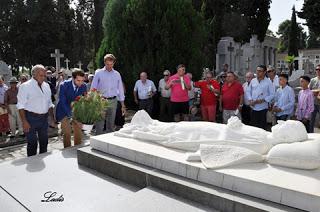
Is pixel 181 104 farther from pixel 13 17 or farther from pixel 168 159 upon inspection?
pixel 13 17

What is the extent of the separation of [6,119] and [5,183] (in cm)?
494

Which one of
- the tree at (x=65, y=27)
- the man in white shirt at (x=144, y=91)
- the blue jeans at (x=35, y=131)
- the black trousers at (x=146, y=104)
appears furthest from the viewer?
the tree at (x=65, y=27)

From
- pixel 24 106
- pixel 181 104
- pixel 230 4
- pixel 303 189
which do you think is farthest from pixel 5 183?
pixel 230 4

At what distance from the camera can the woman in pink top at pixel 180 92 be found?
24.6ft

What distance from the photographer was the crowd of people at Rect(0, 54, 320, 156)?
4723 millimetres

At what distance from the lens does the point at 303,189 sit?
234cm

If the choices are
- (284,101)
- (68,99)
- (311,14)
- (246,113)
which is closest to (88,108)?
(68,99)

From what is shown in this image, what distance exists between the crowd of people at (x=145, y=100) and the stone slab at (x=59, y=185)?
763 millimetres

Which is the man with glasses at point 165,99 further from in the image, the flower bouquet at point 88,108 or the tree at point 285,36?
the tree at point 285,36

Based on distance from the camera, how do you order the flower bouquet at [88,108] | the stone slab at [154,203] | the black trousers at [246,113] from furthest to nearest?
the black trousers at [246,113] < the flower bouquet at [88,108] < the stone slab at [154,203]

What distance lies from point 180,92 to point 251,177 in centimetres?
509

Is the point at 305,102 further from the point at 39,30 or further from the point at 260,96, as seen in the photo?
the point at 39,30

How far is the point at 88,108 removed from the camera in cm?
458

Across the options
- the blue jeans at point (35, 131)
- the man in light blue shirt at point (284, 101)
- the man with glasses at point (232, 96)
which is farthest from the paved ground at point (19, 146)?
the man in light blue shirt at point (284, 101)
